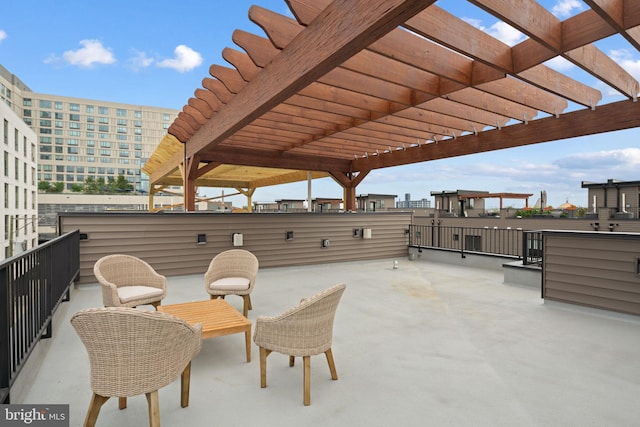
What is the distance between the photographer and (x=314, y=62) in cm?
270

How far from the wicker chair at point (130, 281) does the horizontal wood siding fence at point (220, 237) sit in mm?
2327

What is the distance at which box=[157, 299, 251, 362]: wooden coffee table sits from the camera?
2.67m

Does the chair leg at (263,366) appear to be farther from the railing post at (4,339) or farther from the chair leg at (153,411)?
the railing post at (4,339)

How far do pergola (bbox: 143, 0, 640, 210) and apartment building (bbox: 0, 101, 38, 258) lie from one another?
24003mm

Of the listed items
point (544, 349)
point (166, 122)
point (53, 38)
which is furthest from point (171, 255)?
point (53, 38)

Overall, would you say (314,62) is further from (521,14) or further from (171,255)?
(171,255)

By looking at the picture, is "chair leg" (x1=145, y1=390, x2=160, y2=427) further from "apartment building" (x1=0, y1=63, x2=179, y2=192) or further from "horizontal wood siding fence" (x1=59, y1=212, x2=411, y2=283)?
"apartment building" (x1=0, y1=63, x2=179, y2=192)

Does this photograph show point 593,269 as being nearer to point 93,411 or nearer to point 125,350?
point 125,350

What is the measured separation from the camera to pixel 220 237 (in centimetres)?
686

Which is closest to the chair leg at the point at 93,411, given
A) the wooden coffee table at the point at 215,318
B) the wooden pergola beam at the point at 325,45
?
the wooden coffee table at the point at 215,318

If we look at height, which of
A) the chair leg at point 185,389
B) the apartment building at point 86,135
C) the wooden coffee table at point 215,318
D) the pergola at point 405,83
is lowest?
the chair leg at point 185,389

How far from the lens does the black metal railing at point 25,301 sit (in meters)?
1.99

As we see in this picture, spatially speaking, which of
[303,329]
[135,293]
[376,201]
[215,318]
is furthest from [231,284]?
[376,201]

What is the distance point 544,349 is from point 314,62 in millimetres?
3283
